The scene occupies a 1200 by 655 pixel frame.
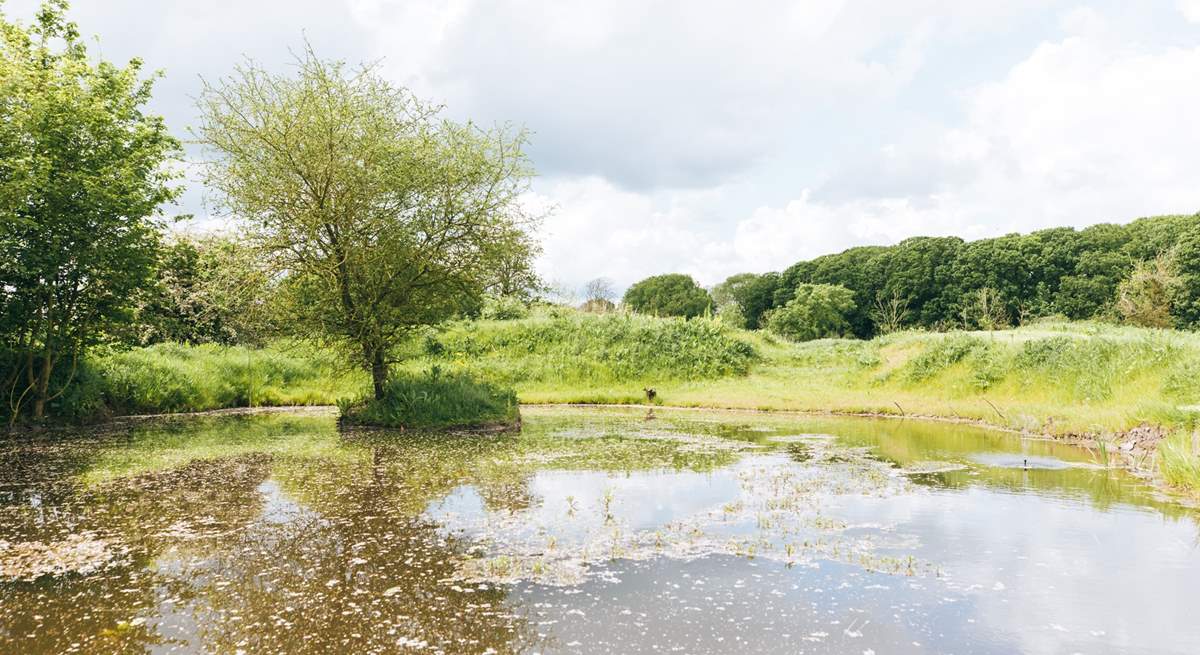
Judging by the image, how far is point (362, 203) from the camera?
17.7 meters

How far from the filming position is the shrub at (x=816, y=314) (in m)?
75.5

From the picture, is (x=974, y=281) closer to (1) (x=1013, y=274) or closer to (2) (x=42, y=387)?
(1) (x=1013, y=274)

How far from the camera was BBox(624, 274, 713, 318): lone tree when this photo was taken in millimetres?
95062

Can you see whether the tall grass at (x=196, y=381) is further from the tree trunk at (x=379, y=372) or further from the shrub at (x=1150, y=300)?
the shrub at (x=1150, y=300)

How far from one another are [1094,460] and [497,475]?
37.7 feet

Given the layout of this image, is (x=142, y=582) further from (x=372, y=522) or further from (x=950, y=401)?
(x=950, y=401)

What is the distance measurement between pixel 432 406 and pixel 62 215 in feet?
31.3

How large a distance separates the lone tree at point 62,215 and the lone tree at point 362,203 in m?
3.11

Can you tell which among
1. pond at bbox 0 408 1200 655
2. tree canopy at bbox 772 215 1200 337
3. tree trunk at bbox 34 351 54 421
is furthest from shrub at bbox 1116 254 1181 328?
tree trunk at bbox 34 351 54 421

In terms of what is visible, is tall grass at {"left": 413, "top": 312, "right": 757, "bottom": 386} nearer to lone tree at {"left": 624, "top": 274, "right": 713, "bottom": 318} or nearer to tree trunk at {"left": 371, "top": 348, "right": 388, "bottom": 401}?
tree trunk at {"left": 371, "top": 348, "right": 388, "bottom": 401}

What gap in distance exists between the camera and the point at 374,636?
19.3 feet

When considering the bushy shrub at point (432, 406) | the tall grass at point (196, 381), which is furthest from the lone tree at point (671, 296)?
the bushy shrub at point (432, 406)

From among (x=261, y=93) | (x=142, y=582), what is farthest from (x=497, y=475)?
(x=261, y=93)

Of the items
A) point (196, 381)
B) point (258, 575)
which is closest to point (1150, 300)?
point (196, 381)
